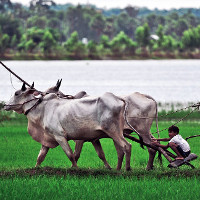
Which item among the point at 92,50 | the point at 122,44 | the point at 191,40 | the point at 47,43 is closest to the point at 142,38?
the point at 122,44

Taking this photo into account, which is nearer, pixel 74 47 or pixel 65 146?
pixel 65 146

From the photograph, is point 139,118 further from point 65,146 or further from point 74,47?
point 74,47

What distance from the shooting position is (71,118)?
921cm

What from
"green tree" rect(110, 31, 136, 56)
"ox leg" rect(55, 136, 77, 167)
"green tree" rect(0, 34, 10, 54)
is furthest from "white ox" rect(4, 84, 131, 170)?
"green tree" rect(110, 31, 136, 56)

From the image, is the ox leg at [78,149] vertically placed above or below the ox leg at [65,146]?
below

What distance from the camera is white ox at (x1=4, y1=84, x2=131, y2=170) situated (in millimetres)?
8961

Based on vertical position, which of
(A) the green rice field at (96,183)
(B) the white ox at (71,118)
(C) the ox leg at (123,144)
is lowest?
(A) the green rice field at (96,183)

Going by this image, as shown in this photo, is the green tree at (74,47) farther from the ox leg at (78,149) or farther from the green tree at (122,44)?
the ox leg at (78,149)

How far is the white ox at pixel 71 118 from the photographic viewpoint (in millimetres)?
8961

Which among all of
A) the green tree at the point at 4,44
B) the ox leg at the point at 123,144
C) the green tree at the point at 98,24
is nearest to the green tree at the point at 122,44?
the green tree at the point at 4,44

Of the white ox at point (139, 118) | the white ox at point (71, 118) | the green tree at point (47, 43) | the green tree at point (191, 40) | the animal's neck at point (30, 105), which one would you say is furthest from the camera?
the green tree at point (191, 40)

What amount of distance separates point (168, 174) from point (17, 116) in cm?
1252

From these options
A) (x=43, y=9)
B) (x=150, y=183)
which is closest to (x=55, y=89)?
(x=150, y=183)

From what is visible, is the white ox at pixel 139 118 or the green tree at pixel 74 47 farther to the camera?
the green tree at pixel 74 47
